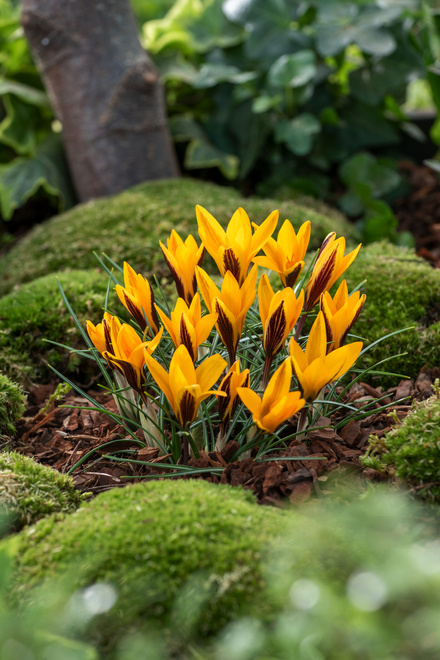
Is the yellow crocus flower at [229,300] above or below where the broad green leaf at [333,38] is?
below

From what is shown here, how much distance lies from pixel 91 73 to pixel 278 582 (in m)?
3.45

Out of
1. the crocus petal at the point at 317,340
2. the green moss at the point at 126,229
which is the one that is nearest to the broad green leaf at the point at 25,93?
the green moss at the point at 126,229

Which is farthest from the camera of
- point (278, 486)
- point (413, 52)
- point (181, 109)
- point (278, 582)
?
point (181, 109)

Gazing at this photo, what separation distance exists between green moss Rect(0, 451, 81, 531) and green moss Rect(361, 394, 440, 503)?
2.46 ft

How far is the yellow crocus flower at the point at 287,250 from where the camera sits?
146 centimetres

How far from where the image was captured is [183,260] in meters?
1.51

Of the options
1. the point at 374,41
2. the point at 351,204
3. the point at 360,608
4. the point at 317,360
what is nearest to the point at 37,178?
the point at 351,204

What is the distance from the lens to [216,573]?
1099mm

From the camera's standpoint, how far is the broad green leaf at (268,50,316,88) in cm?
365

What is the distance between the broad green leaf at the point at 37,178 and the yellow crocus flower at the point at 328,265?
2.92 m

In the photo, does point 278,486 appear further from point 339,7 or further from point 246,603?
point 339,7

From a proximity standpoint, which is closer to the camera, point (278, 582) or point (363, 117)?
point (278, 582)

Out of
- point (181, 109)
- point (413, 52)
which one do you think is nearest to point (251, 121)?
point (181, 109)

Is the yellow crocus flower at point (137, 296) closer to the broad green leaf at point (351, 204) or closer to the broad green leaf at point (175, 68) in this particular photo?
the broad green leaf at point (351, 204)
